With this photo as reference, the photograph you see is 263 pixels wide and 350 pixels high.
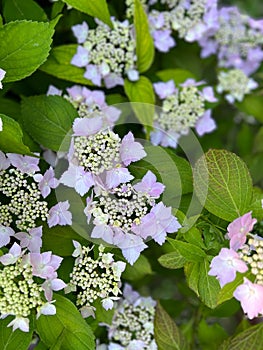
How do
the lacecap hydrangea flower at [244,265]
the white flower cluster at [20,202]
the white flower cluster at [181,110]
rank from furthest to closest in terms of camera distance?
the white flower cluster at [181,110], the white flower cluster at [20,202], the lacecap hydrangea flower at [244,265]

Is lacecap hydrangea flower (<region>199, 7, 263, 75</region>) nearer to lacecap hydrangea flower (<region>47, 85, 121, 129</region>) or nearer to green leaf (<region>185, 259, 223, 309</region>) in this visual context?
lacecap hydrangea flower (<region>47, 85, 121, 129</region>)

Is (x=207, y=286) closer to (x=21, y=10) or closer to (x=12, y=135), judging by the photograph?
(x=12, y=135)

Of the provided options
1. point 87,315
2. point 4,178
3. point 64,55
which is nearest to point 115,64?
point 64,55

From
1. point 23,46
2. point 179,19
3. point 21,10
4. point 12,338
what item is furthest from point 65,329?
point 179,19

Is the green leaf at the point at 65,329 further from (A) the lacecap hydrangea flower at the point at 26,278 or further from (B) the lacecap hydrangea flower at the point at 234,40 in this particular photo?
(B) the lacecap hydrangea flower at the point at 234,40

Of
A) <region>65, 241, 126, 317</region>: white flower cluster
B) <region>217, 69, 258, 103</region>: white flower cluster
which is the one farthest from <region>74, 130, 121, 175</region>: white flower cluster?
<region>217, 69, 258, 103</region>: white flower cluster

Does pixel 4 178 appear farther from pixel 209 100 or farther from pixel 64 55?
pixel 209 100

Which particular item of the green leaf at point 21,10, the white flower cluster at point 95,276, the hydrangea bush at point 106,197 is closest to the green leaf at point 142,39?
the hydrangea bush at point 106,197
